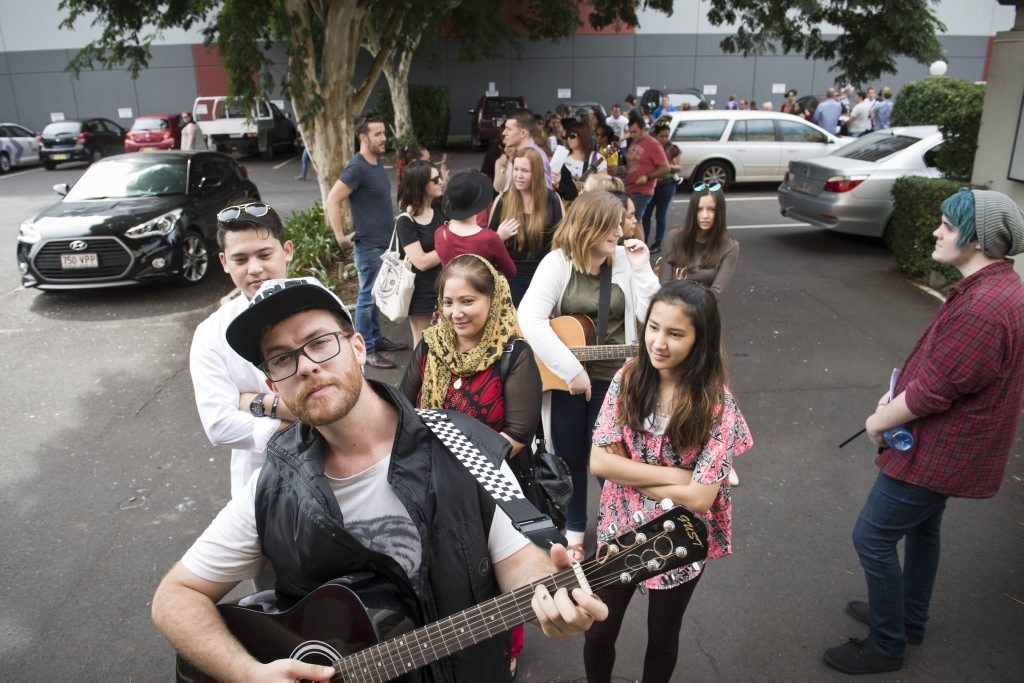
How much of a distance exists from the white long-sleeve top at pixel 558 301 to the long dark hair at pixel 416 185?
2.09 metres

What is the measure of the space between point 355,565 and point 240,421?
3.78ft

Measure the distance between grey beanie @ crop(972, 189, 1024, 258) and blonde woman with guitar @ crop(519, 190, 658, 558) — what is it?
1509 millimetres

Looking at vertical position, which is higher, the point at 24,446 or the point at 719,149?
the point at 719,149

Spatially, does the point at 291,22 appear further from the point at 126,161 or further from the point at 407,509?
the point at 407,509

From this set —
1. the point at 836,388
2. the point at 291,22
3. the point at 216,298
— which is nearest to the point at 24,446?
the point at 216,298

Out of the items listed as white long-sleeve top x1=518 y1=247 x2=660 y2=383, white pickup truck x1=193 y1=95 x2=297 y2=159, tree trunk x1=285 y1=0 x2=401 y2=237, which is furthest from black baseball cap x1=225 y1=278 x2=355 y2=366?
white pickup truck x1=193 y1=95 x2=297 y2=159

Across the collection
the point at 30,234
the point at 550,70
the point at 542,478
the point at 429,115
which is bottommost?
the point at 542,478

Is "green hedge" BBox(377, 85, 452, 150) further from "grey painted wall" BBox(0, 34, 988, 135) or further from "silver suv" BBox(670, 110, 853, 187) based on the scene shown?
"silver suv" BBox(670, 110, 853, 187)

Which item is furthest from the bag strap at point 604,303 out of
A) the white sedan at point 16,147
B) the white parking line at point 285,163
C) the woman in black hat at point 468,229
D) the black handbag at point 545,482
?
the white sedan at point 16,147

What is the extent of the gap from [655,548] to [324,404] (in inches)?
35.6

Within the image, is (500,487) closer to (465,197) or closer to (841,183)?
(465,197)

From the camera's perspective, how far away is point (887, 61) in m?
8.23

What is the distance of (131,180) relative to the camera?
993cm

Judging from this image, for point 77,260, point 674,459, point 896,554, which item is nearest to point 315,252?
point 77,260
